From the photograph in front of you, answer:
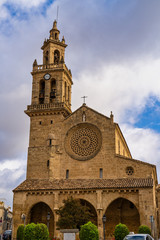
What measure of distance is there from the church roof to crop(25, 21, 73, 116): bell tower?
8.29 m

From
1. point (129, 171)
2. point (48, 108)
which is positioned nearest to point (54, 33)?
point (48, 108)

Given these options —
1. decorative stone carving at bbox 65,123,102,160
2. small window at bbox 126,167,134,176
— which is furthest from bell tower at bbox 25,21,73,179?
Answer: small window at bbox 126,167,134,176

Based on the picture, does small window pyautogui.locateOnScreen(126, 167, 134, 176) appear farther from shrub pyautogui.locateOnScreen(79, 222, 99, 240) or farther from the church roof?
shrub pyautogui.locateOnScreen(79, 222, 99, 240)

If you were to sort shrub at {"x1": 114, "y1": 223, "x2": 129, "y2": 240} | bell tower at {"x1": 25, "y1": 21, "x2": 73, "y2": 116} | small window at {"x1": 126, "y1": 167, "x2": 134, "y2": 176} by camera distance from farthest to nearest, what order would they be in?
bell tower at {"x1": 25, "y1": 21, "x2": 73, "y2": 116}
small window at {"x1": 126, "y1": 167, "x2": 134, "y2": 176}
shrub at {"x1": 114, "y1": 223, "x2": 129, "y2": 240}

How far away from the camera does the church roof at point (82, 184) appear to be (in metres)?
28.8

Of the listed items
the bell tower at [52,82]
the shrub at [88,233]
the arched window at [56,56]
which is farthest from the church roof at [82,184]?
the arched window at [56,56]

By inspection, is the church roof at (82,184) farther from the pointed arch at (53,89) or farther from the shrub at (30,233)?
the pointed arch at (53,89)

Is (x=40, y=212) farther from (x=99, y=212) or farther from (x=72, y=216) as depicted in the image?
(x=99, y=212)

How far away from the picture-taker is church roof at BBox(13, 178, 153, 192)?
2879 centimetres

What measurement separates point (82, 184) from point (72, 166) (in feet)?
11.1

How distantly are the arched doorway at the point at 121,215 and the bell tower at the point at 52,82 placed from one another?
11.9 metres

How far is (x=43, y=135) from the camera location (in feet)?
116

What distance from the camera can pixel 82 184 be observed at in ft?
99.7

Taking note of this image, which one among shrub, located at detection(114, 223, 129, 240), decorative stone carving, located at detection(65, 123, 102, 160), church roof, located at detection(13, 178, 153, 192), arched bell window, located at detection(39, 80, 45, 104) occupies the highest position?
arched bell window, located at detection(39, 80, 45, 104)
